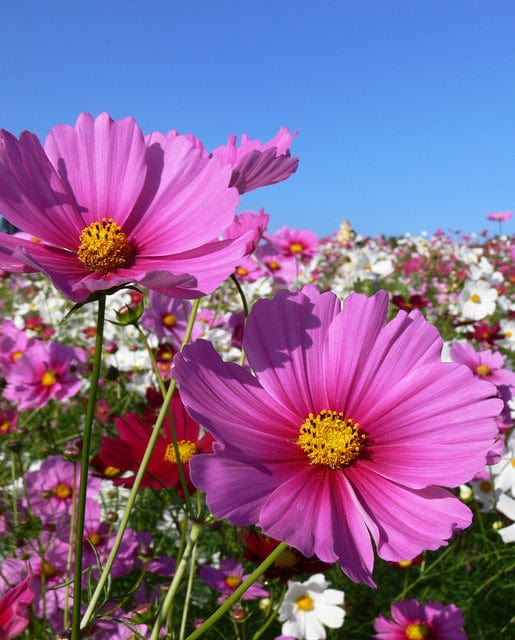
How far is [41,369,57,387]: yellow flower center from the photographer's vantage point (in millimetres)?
1399

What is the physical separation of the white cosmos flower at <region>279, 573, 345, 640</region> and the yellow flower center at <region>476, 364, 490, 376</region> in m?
0.56

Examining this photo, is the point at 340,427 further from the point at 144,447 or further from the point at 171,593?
the point at 144,447

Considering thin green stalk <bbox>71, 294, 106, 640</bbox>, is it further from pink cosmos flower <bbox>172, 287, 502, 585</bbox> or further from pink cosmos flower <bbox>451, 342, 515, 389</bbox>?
pink cosmos flower <bbox>451, 342, 515, 389</bbox>

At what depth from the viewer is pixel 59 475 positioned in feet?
3.75

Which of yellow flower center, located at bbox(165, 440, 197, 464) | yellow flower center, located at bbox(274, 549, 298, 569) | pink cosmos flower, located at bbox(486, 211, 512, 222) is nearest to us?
yellow flower center, located at bbox(274, 549, 298, 569)

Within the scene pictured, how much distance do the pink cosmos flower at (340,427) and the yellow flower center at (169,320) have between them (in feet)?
2.52

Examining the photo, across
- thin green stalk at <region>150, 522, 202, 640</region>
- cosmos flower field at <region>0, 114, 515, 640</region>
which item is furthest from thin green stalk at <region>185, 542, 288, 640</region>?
thin green stalk at <region>150, 522, 202, 640</region>

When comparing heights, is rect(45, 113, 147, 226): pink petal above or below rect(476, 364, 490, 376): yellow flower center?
below

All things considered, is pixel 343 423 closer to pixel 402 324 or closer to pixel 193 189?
pixel 402 324

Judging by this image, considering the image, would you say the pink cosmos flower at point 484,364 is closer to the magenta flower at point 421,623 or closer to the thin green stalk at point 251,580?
the magenta flower at point 421,623

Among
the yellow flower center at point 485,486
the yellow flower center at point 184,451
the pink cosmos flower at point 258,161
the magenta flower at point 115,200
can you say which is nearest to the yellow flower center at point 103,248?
the magenta flower at point 115,200

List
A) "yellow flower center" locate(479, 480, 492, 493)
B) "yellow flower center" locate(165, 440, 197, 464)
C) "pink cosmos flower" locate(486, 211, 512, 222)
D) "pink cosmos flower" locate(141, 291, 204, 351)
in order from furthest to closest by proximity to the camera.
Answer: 1. "pink cosmos flower" locate(486, 211, 512, 222)
2. "yellow flower center" locate(479, 480, 492, 493)
3. "pink cosmos flower" locate(141, 291, 204, 351)
4. "yellow flower center" locate(165, 440, 197, 464)

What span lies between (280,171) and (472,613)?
3.78 ft

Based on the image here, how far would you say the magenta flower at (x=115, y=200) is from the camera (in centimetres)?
48
